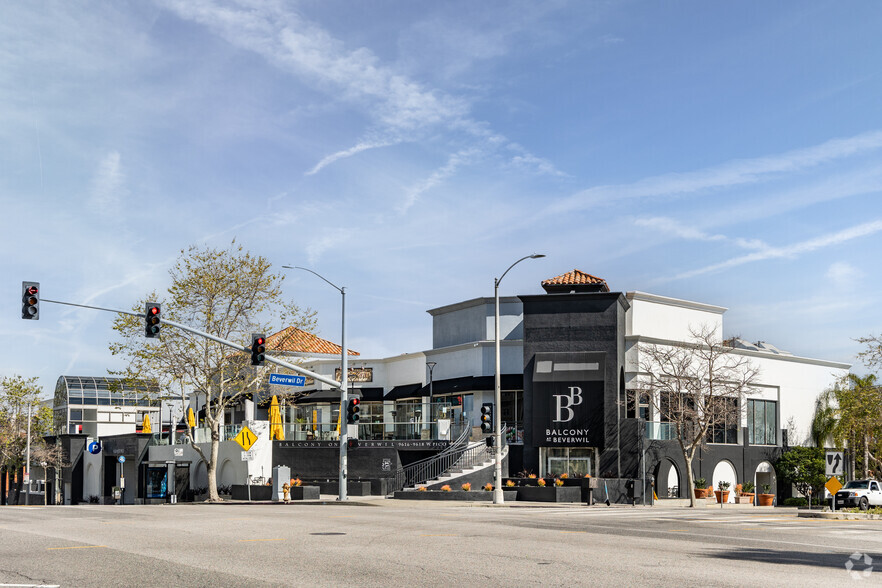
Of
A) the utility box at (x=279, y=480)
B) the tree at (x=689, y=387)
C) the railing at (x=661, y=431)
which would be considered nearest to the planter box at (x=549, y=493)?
the tree at (x=689, y=387)

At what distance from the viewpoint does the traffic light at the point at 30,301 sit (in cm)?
2823

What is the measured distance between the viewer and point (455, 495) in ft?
132

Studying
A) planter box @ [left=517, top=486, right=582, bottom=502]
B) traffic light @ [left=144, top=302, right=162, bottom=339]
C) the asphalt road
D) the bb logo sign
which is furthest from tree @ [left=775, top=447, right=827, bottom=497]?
traffic light @ [left=144, top=302, right=162, bottom=339]

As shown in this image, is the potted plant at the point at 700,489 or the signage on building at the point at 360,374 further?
the signage on building at the point at 360,374

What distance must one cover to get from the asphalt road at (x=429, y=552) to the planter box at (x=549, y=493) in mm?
15248

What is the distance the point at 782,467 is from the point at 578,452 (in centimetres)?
1737

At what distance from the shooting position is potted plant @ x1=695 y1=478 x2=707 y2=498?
165 ft

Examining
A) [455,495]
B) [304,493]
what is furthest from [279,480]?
[455,495]

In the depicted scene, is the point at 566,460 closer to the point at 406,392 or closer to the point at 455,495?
the point at 455,495

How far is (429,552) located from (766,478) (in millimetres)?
46554

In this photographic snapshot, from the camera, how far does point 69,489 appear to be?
7731cm

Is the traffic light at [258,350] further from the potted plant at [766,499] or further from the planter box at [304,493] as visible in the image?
the potted plant at [766,499]

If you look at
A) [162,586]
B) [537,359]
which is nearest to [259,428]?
Answer: [537,359]

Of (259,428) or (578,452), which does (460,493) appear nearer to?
(578,452)
